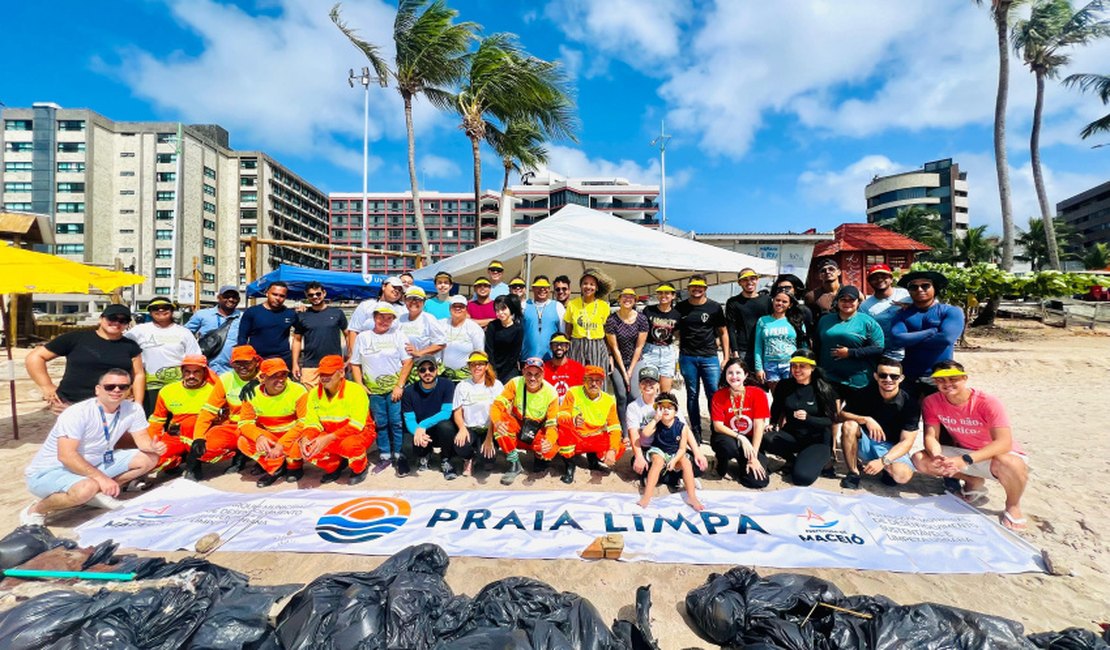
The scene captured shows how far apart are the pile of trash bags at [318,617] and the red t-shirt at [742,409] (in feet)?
6.99

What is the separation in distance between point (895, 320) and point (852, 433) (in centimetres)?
110

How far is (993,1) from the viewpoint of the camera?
15945mm

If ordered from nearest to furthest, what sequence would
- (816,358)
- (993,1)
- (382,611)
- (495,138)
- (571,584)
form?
(382,611), (571,584), (816,358), (495,138), (993,1)

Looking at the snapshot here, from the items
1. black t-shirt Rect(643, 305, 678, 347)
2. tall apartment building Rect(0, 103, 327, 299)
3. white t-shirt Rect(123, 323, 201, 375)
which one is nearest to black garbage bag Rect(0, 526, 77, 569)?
white t-shirt Rect(123, 323, 201, 375)

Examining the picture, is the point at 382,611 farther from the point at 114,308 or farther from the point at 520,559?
the point at 114,308

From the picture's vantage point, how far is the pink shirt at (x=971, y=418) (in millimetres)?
3404

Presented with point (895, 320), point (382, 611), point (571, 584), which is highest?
point (895, 320)

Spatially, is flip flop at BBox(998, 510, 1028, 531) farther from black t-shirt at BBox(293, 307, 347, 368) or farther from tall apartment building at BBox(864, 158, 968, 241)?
tall apartment building at BBox(864, 158, 968, 241)

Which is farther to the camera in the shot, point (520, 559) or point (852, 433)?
point (852, 433)

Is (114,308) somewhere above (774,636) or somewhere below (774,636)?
above

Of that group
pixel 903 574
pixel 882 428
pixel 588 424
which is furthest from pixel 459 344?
pixel 882 428

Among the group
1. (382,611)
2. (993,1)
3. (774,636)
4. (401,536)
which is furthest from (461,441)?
(993,1)

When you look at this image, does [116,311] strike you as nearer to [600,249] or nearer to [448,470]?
[448,470]

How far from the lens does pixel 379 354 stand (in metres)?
4.30
